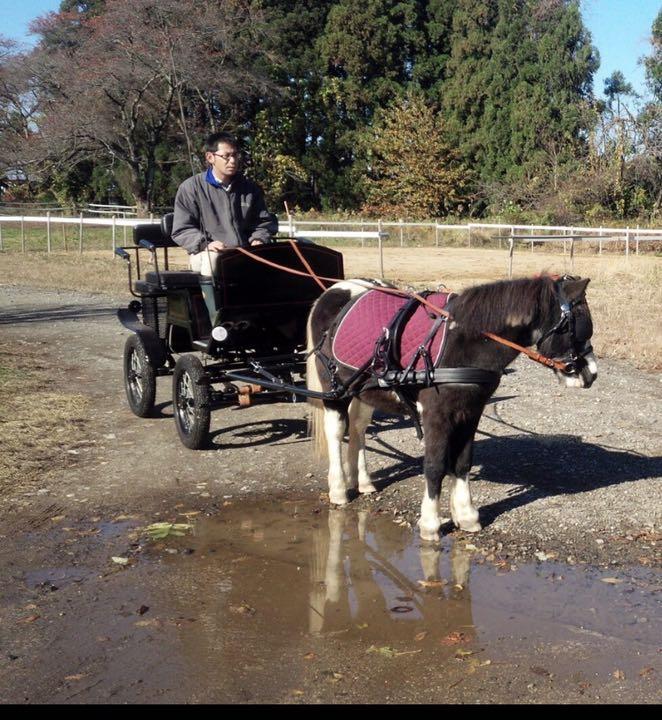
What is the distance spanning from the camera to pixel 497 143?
134 ft

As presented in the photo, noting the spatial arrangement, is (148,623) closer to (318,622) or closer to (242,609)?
(242,609)

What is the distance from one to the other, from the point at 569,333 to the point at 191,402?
3526 millimetres

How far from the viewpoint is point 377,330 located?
5.94m

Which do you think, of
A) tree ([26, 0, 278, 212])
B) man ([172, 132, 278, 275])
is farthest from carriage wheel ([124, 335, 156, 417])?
tree ([26, 0, 278, 212])

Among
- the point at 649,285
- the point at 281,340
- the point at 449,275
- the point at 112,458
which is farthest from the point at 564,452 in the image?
the point at 449,275

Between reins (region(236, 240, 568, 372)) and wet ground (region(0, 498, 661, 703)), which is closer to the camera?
wet ground (region(0, 498, 661, 703))

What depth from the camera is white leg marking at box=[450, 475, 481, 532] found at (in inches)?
227

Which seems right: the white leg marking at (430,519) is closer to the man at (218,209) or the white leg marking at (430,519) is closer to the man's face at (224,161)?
the man at (218,209)

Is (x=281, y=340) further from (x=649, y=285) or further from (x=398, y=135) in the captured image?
(x=398, y=135)

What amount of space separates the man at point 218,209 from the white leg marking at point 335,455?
5.52 feet

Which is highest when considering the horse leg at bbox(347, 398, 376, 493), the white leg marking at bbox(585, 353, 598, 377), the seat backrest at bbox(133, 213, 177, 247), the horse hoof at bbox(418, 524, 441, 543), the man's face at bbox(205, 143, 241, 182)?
the man's face at bbox(205, 143, 241, 182)

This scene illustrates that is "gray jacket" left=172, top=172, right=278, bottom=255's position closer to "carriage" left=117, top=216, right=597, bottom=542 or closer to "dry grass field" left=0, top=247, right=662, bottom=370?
"carriage" left=117, top=216, right=597, bottom=542

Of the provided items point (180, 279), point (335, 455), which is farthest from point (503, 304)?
point (180, 279)

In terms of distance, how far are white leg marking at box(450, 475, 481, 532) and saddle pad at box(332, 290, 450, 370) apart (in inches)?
32.5
